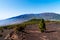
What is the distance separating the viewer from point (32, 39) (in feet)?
110

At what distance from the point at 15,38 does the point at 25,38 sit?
2.98 metres

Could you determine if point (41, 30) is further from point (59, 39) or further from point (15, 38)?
point (59, 39)

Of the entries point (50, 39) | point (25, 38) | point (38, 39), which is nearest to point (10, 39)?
point (25, 38)

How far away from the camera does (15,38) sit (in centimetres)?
3656

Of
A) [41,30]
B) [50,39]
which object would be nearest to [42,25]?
[41,30]

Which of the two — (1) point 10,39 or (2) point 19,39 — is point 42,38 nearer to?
(2) point 19,39

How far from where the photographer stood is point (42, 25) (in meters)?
42.1

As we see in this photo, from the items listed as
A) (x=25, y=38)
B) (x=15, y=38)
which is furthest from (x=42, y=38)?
(x=15, y=38)

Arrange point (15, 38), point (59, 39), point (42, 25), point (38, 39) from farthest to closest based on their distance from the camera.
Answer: point (42, 25) < point (15, 38) < point (38, 39) < point (59, 39)

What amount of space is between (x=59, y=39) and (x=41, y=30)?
11.5 m

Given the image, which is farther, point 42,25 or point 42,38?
point 42,25

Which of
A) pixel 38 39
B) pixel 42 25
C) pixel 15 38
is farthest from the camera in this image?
pixel 42 25

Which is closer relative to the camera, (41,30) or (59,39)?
(59,39)

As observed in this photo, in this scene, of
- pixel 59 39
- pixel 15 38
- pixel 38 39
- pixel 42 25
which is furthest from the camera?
pixel 42 25
